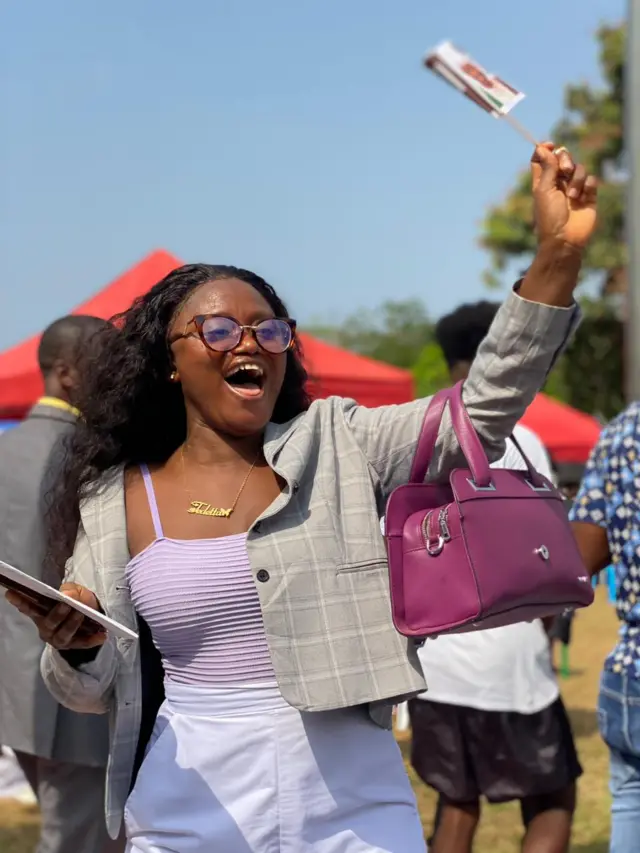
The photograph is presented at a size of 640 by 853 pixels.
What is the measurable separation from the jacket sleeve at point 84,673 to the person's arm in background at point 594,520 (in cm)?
141

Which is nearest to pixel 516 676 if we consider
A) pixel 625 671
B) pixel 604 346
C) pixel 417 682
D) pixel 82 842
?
pixel 625 671

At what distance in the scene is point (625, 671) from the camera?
2.92 m

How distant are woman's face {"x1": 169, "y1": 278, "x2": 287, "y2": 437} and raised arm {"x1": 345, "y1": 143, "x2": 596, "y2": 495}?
396mm

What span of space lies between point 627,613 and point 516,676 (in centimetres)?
85

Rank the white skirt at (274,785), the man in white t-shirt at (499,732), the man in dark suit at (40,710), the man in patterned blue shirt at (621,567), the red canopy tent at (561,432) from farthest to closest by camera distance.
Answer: the red canopy tent at (561,432)
the man in white t-shirt at (499,732)
the man in dark suit at (40,710)
the man in patterned blue shirt at (621,567)
the white skirt at (274,785)

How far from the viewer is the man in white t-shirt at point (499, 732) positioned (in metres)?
3.71

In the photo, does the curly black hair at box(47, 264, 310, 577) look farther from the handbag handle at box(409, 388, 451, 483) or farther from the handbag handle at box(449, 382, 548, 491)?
the handbag handle at box(449, 382, 548, 491)

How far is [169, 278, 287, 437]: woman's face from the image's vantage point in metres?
2.23

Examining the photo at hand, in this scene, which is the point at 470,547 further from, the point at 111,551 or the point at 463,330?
the point at 463,330

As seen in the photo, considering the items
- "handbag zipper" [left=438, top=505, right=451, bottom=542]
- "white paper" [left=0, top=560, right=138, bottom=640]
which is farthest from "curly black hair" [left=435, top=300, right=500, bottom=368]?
"white paper" [left=0, top=560, right=138, bottom=640]

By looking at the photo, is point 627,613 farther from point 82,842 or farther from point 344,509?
point 82,842

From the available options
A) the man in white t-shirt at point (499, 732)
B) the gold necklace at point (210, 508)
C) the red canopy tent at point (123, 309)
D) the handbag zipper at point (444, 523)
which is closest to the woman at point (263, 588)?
the gold necklace at point (210, 508)

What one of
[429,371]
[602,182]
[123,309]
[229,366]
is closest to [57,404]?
[229,366]

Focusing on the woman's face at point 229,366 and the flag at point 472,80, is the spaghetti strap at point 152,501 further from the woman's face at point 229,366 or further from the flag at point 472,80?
the flag at point 472,80
